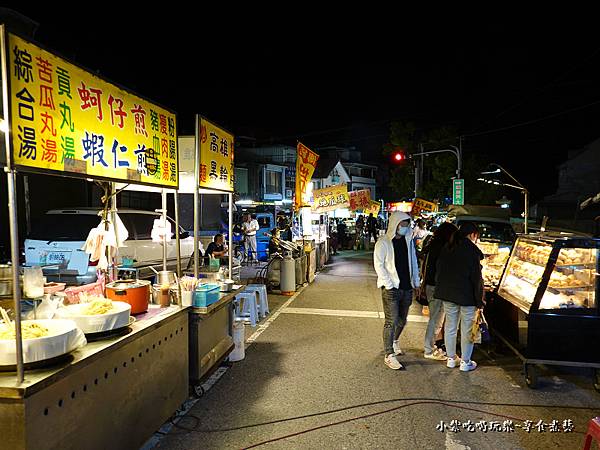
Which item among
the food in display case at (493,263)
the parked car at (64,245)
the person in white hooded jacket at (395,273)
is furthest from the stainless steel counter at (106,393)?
the food in display case at (493,263)

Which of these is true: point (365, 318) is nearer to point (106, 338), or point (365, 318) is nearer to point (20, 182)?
point (106, 338)

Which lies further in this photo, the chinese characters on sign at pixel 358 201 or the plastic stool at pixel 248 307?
the chinese characters on sign at pixel 358 201

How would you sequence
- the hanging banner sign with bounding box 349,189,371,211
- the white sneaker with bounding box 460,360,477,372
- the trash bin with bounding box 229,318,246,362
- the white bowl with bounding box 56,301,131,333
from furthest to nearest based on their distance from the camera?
the hanging banner sign with bounding box 349,189,371,211
the trash bin with bounding box 229,318,246,362
the white sneaker with bounding box 460,360,477,372
the white bowl with bounding box 56,301,131,333

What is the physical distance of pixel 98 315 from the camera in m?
3.17

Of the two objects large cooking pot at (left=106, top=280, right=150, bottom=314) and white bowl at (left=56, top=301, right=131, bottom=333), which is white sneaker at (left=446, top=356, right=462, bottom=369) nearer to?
large cooking pot at (left=106, top=280, right=150, bottom=314)

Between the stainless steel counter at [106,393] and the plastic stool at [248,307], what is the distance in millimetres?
Result: 3417

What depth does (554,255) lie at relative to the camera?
498cm

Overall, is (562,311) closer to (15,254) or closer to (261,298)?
(261,298)

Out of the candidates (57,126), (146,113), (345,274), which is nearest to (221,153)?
(146,113)

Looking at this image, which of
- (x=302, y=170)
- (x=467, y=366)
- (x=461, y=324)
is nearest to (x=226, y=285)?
(x=461, y=324)

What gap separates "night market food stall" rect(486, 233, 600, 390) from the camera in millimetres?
4914

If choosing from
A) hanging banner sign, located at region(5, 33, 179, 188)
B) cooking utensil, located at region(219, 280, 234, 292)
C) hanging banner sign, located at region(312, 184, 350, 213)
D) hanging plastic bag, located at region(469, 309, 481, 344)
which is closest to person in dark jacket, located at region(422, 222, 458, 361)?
hanging plastic bag, located at region(469, 309, 481, 344)

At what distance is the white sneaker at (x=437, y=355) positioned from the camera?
19.8ft

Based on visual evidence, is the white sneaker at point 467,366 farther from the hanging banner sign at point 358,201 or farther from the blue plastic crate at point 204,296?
the hanging banner sign at point 358,201
